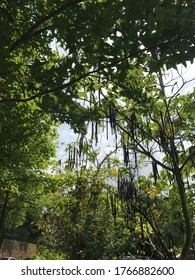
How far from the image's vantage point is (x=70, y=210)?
430 inches

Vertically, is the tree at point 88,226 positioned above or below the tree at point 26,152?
below

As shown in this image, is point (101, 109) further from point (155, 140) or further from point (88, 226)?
point (88, 226)

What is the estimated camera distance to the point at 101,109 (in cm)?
539

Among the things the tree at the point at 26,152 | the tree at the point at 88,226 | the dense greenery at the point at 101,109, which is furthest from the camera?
the tree at the point at 88,226

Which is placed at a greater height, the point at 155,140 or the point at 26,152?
the point at 26,152

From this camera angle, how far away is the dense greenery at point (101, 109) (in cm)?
349

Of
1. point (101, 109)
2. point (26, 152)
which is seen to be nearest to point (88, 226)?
point (26, 152)

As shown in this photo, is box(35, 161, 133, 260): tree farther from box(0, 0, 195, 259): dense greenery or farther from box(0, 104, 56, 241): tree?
box(0, 104, 56, 241): tree

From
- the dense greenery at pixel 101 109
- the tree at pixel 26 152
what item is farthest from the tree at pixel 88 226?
the tree at pixel 26 152

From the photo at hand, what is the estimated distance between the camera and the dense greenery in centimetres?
349

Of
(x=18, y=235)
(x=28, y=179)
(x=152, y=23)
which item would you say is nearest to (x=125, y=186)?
(x=152, y=23)

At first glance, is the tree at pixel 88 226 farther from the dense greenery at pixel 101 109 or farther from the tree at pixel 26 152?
the tree at pixel 26 152
